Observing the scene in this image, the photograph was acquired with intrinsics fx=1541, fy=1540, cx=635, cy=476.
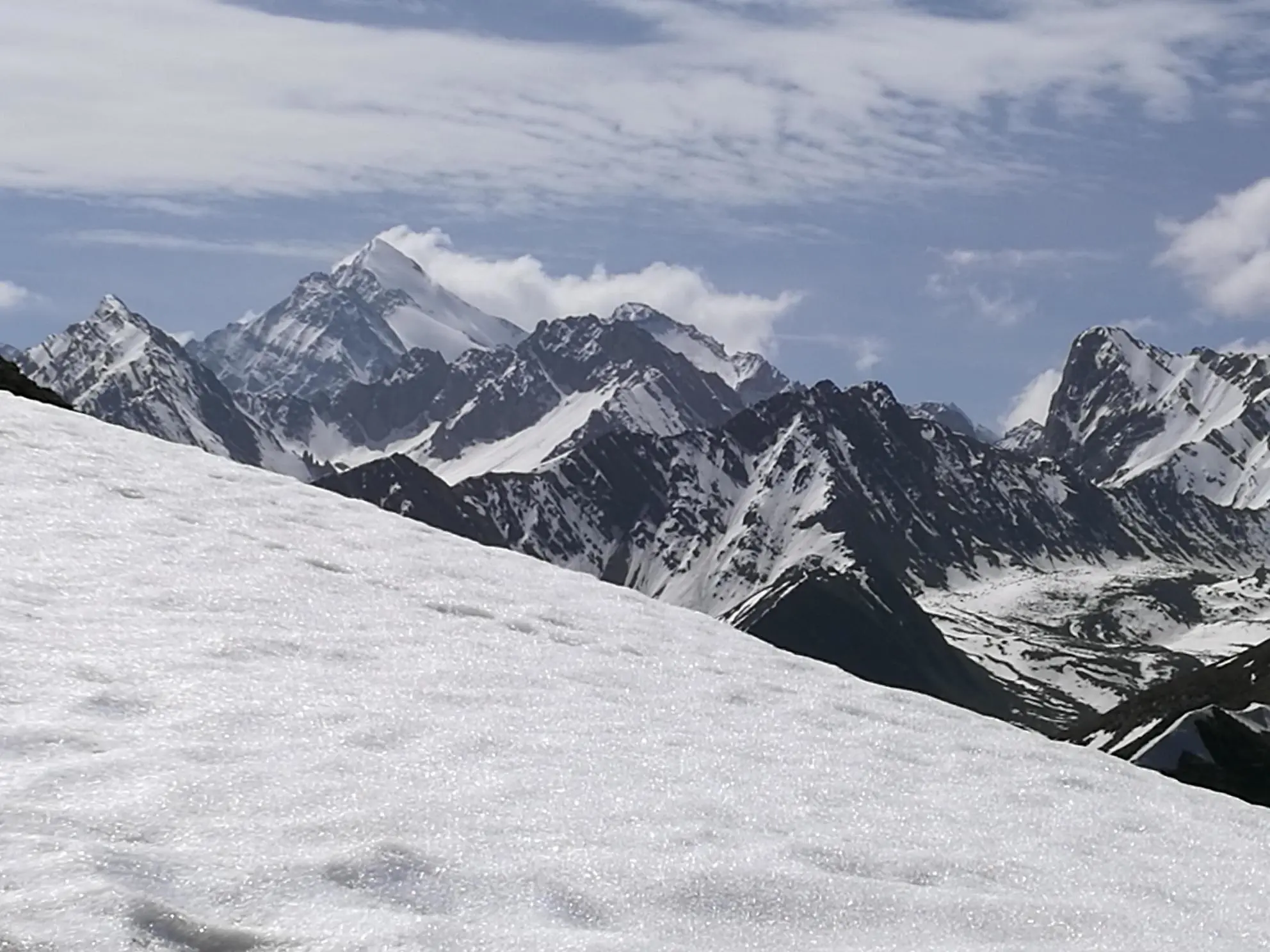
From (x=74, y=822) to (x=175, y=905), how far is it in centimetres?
119

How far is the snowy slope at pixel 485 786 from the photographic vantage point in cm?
966

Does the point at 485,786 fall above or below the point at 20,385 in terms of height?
above

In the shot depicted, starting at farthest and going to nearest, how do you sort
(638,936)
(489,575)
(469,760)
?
(489,575), (469,760), (638,936)

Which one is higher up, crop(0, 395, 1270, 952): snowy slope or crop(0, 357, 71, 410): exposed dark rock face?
crop(0, 395, 1270, 952): snowy slope

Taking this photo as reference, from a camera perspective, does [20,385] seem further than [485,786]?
Yes

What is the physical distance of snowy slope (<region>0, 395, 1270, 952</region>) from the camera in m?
9.66

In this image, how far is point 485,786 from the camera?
12.1 m

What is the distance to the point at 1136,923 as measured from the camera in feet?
38.6

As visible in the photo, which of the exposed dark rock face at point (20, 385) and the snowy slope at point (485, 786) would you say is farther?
the exposed dark rock face at point (20, 385)

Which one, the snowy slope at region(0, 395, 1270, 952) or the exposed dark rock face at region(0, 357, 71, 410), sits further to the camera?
the exposed dark rock face at region(0, 357, 71, 410)

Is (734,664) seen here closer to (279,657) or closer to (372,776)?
(279,657)

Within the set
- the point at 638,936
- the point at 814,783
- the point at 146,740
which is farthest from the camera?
the point at 814,783

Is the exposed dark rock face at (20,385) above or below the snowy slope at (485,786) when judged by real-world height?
below

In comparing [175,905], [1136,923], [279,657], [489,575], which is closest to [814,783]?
[1136,923]
